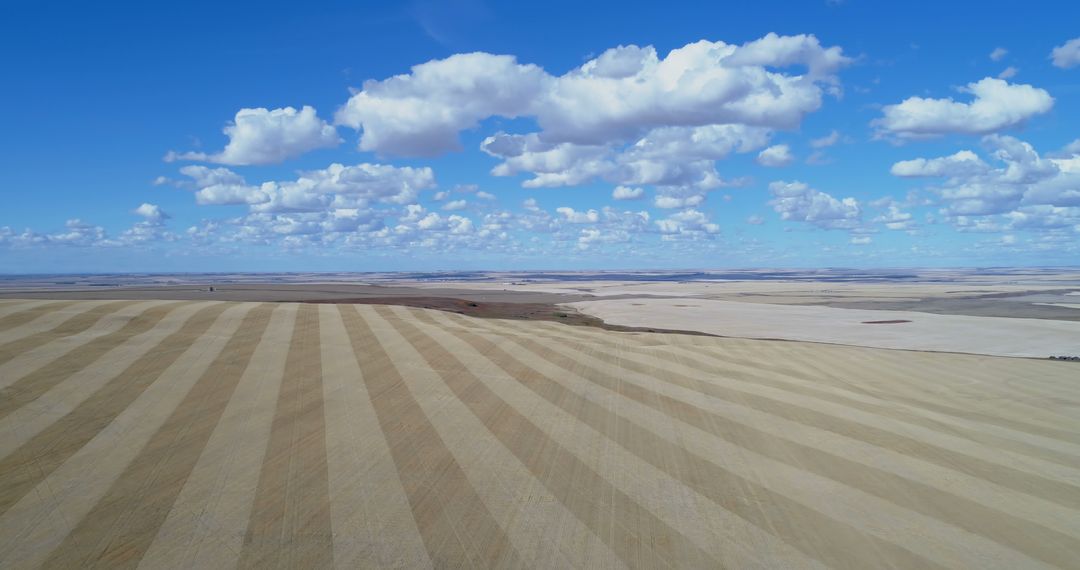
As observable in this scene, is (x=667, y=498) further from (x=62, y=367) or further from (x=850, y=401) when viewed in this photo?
(x=62, y=367)

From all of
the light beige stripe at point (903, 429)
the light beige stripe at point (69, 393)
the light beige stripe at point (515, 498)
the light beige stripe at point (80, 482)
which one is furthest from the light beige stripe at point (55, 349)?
the light beige stripe at point (903, 429)

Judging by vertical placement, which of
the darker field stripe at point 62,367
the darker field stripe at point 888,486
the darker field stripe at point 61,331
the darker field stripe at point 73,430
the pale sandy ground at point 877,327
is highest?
the darker field stripe at point 61,331

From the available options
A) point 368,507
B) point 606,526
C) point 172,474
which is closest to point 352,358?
point 172,474

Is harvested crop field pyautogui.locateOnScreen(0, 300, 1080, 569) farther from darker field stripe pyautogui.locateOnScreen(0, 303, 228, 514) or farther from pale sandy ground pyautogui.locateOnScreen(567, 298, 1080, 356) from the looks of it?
pale sandy ground pyautogui.locateOnScreen(567, 298, 1080, 356)

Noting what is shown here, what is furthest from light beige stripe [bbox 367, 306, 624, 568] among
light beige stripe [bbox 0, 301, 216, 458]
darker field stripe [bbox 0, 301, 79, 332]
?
darker field stripe [bbox 0, 301, 79, 332]

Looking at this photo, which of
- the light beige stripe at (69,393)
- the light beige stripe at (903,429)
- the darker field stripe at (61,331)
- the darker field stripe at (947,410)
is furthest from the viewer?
the darker field stripe at (61,331)

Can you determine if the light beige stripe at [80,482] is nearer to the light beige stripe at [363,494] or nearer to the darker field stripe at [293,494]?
the darker field stripe at [293,494]

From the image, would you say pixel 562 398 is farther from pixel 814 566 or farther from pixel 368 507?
pixel 814 566
